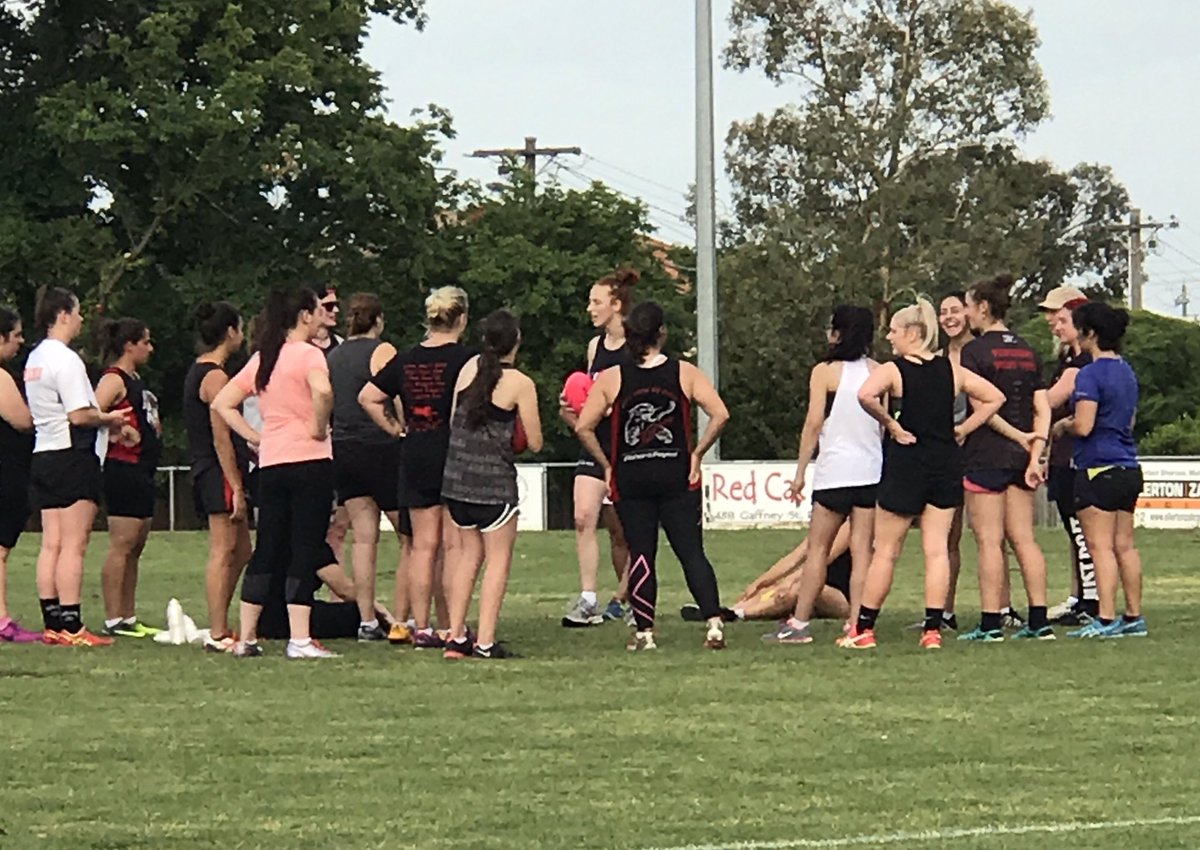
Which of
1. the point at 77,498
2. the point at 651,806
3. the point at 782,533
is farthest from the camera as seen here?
the point at 782,533

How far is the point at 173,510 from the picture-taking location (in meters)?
41.7

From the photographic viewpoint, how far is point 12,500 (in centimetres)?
1312

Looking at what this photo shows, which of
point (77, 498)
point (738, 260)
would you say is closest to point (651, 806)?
point (77, 498)

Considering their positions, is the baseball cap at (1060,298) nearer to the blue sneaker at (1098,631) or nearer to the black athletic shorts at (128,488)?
the blue sneaker at (1098,631)

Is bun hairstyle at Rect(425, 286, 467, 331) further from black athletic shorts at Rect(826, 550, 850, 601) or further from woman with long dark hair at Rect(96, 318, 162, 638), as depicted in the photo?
black athletic shorts at Rect(826, 550, 850, 601)

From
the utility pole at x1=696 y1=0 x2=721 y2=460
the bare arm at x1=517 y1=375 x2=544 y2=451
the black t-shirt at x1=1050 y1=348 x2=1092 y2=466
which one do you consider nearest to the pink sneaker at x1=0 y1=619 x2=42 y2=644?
the bare arm at x1=517 y1=375 x2=544 y2=451

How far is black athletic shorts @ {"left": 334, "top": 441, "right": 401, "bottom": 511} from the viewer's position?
12734 mm

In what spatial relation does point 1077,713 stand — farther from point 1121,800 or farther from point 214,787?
point 214,787

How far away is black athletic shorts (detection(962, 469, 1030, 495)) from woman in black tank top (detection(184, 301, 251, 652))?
12.8ft

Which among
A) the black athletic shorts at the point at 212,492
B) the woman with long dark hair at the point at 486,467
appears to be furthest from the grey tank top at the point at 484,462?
the black athletic shorts at the point at 212,492

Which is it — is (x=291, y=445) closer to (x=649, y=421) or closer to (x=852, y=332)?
(x=649, y=421)

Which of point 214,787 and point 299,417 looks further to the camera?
point 299,417

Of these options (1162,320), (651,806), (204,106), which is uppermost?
(204,106)

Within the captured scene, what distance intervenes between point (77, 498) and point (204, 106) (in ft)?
104
